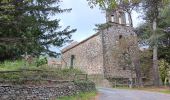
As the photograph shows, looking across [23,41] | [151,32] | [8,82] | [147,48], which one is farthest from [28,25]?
[147,48]

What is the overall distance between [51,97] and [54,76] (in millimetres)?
3208

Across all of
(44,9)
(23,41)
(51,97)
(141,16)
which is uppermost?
(141,16)

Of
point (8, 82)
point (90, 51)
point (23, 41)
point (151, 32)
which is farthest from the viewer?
point (90, 51)

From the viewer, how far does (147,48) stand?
5125 cm

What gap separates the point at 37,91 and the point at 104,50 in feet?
89.2

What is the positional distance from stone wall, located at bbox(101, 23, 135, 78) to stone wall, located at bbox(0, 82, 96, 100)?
22.2 metres

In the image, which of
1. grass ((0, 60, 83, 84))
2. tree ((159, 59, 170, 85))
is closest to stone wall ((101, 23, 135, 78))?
tree ((159, 59, 170, 85))

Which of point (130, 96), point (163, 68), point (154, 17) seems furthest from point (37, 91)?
point (163, 68)

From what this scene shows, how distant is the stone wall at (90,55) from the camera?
164 ft

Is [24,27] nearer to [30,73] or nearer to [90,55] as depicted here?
[30,73]

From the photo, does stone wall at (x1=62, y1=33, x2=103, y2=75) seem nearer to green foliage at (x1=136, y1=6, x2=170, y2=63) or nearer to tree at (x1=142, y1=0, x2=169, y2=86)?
green foliage at (x1=136, y1=6, x2=170, y2=63)

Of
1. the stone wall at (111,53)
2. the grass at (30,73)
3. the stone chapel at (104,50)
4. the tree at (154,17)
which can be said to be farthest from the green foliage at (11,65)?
the tree at (154,17)

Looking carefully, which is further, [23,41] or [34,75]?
[34,75]

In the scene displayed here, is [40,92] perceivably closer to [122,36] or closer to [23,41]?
[23,41]
